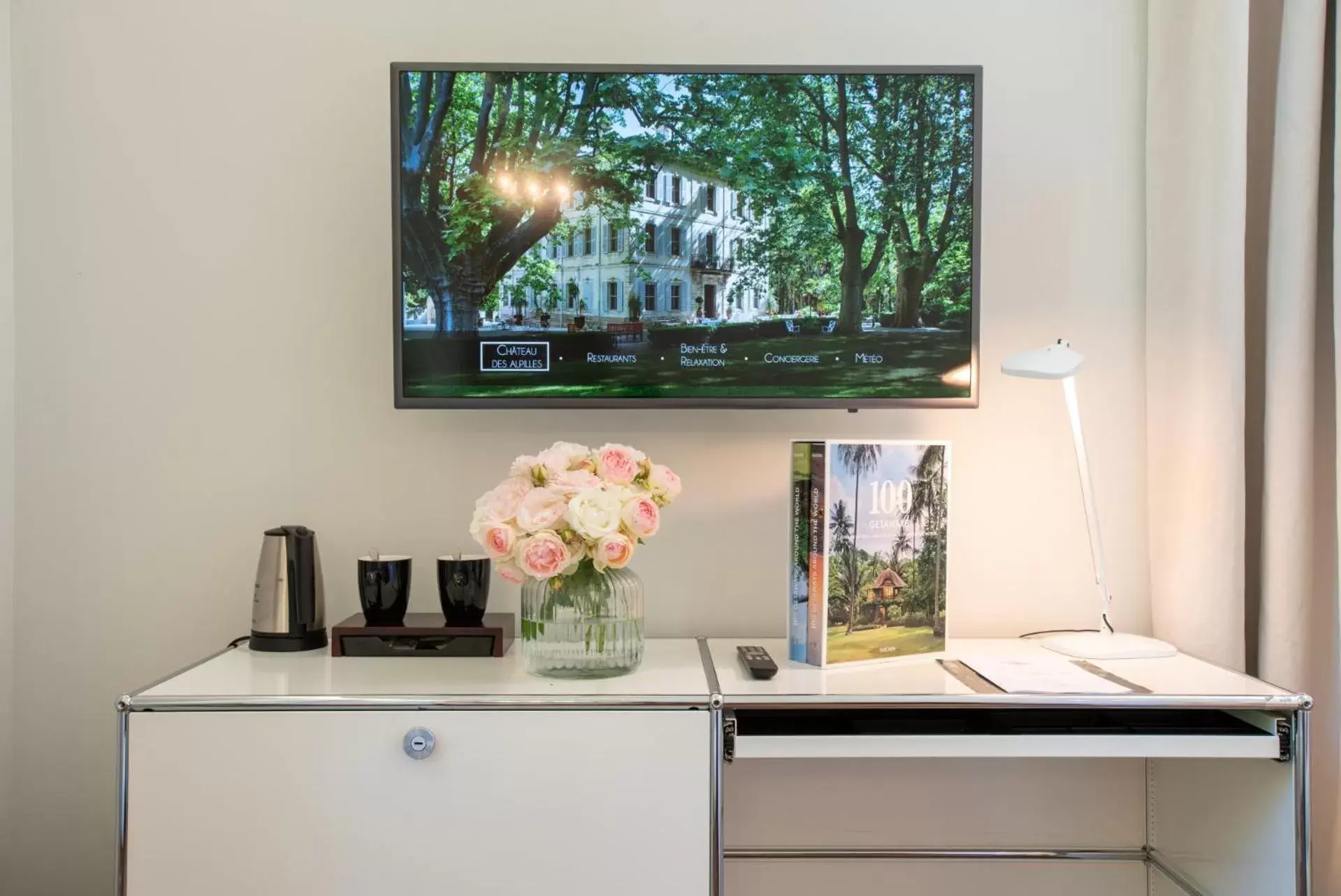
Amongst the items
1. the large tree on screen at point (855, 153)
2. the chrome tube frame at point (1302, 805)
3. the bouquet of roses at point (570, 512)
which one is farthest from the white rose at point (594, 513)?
the chrome tube frame at point (1302, 805)

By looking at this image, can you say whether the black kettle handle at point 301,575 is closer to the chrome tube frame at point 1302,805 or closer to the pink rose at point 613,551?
the pink rose at point 613,551

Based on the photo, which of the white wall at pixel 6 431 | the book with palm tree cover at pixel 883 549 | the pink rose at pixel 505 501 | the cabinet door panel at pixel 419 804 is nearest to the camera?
the cabinet door panel at pixel 419 804

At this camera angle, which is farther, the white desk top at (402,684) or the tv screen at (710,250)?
the tv screen at (710,250)

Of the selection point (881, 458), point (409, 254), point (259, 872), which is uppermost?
point (409, 254)

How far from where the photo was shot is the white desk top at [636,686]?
141 centimetres

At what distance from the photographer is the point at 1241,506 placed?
174 cm

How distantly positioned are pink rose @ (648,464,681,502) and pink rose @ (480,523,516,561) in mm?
233

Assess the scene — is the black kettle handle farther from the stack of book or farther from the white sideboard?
the stack of book

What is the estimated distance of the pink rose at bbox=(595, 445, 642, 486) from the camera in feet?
4.99

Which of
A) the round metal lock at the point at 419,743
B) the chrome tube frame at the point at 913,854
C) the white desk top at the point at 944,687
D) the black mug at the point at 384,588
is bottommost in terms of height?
the chrome tube frame at the point at 913,854

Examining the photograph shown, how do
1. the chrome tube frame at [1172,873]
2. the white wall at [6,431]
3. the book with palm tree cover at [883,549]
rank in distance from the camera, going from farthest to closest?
the white wall at [6,431] < the chrome tube frame at [1172,873] < the book with palm tree cover at [883,549]

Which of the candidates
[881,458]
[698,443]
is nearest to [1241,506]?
[881,458]

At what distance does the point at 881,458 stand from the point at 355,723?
3.06 ft

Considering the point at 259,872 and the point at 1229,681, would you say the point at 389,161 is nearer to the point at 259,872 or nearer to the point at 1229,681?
the point at 259,872
